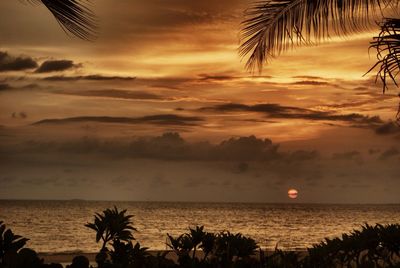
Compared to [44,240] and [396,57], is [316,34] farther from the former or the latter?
[44,240]

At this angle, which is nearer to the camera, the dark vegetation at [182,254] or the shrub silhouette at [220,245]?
the dark vegetation at [182,254]

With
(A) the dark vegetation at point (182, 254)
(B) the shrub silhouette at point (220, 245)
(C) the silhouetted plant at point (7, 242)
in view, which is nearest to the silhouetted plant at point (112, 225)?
(A) the dark vegetation at point (182, 254)

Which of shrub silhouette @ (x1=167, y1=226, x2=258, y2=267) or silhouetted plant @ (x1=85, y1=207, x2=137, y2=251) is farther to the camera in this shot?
silhouetted plant @ (x1=85, y1=207, x2=137, y2=251)

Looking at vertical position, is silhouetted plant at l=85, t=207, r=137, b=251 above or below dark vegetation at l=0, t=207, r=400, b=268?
above

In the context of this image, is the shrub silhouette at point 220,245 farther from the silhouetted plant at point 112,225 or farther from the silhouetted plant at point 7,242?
the silhouetted plant at point 7,242

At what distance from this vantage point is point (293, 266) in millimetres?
3174

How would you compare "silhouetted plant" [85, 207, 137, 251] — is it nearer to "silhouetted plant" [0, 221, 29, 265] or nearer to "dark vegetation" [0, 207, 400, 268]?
"dark vegetation" [0, 207, 400, 268]

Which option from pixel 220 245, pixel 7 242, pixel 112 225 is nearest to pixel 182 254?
pixel 220 245

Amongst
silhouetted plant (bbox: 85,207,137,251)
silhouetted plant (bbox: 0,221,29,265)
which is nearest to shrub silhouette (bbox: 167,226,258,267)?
silhouetted plant (bbox: 85,207,137,251)

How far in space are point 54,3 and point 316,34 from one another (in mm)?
2889

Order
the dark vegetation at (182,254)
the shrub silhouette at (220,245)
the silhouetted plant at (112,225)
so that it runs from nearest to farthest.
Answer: the dark vegetation at (182,254) < the shrub silhouette at (220,245) < the silhouetted plant at (112,225)

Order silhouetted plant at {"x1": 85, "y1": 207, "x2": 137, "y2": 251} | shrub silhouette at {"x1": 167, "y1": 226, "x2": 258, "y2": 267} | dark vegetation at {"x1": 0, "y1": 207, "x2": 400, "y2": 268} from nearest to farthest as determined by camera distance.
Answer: dark vegetation at {"x1": 0, "y1": 207, "x2": 400, "y2": 268} < shrub silhouette at {"x1": 167, "y1": 226, "x2": 258, "y2": 267} < silhouetted plant at {"x1": 85, "y1": 207, "x2": 137, "y2": 251}

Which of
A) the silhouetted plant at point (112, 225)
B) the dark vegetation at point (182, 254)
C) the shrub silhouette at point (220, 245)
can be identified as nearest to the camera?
the dark vegetation at point (182, 254)

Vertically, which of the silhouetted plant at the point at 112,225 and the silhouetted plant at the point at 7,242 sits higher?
the silhouetted plant at the point at 112,225
